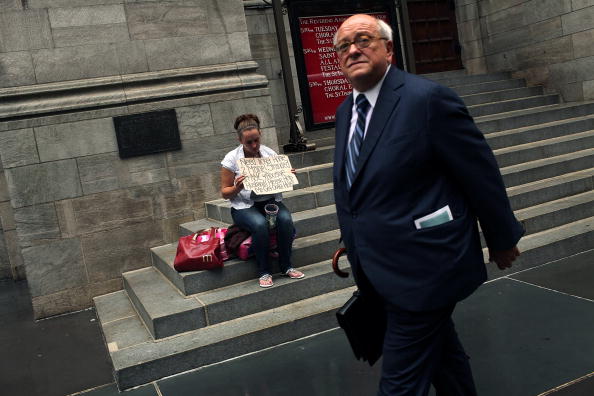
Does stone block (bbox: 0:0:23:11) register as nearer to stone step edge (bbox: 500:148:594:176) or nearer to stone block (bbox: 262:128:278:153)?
stone block (bbox: 262:128:278:153)

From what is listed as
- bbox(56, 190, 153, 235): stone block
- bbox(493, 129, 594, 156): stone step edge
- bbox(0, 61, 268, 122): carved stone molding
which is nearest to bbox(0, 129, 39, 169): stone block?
bbox(0, 61, 268, 122): carved stone molding

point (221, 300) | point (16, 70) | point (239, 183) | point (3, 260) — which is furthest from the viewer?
point (3, 260)

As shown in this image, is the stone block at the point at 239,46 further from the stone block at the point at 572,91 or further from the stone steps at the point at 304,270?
the stone block at the point at 572,91

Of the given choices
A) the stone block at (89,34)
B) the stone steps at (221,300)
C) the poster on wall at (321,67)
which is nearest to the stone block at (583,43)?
the poster on wall at (321,67)

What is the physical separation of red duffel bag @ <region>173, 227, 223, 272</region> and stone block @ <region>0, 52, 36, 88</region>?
Result: 3.09 metres

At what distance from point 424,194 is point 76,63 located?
5.93m

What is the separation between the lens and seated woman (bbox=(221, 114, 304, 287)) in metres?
5.24

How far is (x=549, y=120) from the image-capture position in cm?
948

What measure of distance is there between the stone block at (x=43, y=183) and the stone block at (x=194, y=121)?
142 centimetres

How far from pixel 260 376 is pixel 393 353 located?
2082mm

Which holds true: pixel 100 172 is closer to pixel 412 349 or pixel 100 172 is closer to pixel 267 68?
pixel 267 68

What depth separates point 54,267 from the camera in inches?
266

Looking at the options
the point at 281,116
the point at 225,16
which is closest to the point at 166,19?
the point at 225,16

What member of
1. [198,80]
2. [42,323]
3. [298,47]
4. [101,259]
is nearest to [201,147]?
[198,80]
